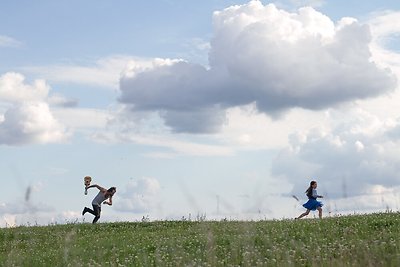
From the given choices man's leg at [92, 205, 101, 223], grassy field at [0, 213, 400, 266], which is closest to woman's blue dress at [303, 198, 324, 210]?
grassy field at [0, 213, 400, 266]

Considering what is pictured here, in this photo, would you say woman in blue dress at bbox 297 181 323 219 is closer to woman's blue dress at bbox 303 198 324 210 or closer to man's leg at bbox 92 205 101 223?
woman's blue dress at bbox 303 198 324 210

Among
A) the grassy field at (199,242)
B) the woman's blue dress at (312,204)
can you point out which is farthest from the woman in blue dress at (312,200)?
the grassy field at (199,242)

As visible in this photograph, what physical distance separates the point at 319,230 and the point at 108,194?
12.5 meters

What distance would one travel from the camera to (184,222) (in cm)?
2936

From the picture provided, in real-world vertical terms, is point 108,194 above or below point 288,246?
above

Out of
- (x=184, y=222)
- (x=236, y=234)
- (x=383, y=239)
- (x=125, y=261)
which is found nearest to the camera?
(x=125, y=261)

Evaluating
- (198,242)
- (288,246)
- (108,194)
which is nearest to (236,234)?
(198,242)

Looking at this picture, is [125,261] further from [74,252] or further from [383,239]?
[383,239]

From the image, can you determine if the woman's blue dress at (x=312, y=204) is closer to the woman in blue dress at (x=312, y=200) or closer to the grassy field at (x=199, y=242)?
the woman in blue dress at (x=312, y=200)

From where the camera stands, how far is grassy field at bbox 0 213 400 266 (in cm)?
1759

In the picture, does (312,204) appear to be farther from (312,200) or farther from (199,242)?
(199,242)

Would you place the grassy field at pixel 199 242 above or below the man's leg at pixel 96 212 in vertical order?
below

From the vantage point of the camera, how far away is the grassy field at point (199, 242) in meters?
17.6

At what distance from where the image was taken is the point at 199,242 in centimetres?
2142
